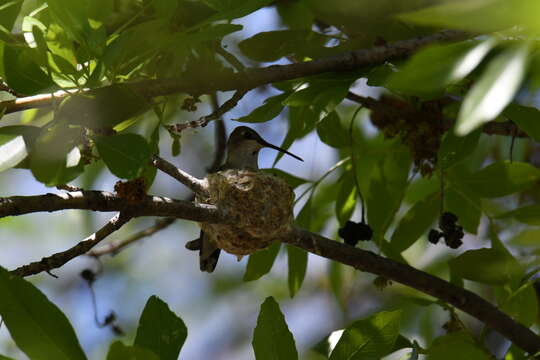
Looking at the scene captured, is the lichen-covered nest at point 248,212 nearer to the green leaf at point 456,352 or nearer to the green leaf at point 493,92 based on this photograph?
the green leaf at point 456,352

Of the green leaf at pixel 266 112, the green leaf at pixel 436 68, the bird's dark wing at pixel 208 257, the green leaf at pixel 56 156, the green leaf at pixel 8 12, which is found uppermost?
the green leaf at pixel 8 12

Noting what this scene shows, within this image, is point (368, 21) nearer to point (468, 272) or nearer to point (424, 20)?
point (468, 272)

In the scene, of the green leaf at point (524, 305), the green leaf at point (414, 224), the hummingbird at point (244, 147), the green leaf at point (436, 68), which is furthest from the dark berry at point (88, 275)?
the green leaf at point (436, 68)

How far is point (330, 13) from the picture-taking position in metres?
3.29

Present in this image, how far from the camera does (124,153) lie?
2.00 meters

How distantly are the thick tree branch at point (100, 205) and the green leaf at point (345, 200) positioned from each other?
1052mm

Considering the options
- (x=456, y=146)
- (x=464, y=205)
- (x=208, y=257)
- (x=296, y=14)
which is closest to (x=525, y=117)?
(x=456, y=146)

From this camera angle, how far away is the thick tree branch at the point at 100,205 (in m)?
2.09

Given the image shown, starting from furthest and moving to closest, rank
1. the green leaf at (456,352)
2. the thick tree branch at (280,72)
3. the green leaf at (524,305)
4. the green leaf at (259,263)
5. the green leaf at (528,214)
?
the green leaf at (259,263) → the green leaf at (524,305) → the green leaf at (528,214) → the thick tree branch at (280,72) → the green leaf at (456,352)

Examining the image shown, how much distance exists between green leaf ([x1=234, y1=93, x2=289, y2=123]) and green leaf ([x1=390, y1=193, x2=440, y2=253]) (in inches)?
37.4

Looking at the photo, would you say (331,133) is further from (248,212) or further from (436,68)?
(436,68)

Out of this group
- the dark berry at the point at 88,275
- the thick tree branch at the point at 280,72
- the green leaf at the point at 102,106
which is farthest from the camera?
the dark berry at the point at 88,275

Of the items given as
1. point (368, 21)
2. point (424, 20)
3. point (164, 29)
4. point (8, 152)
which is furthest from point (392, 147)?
point (424, 20)

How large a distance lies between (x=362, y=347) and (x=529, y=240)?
3.29ft
